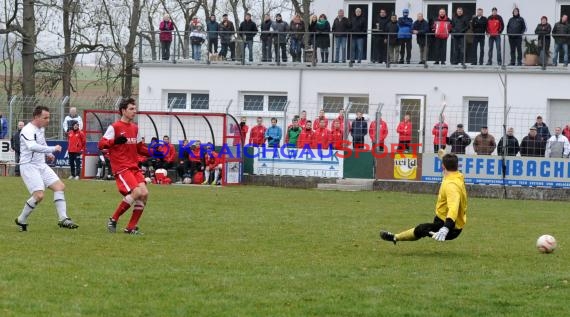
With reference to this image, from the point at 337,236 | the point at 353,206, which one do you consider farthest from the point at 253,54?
the point at 337,236

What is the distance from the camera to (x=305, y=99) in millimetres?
35750

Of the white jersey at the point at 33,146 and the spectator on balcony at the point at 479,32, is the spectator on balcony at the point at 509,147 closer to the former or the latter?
the spectator on balcony at the point at 479,32

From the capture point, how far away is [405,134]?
1177 inches

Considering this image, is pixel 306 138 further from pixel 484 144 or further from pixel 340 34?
pixel 340 34

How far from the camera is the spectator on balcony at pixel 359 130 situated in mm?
29906

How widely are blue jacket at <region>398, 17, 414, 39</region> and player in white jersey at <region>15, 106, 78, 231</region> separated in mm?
19739

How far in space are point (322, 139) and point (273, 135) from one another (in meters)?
1.69

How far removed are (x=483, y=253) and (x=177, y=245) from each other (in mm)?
3898

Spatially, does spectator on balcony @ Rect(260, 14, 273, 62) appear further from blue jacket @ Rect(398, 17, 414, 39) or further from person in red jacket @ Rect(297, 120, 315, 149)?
person in red jacket @ Rect(297, 120, 315, 149)

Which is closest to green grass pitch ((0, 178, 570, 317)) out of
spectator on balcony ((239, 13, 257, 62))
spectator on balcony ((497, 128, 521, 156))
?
spectator on balcony ((497, 128, 521, 156))

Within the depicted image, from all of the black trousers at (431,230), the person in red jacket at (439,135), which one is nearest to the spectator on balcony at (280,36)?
the person in red jacket at (439,135)

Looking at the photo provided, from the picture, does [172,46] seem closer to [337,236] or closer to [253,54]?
[253,54]

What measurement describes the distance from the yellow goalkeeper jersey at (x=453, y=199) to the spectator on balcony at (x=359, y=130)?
54.0 feet

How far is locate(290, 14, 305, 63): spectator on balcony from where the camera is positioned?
35.6 metres
